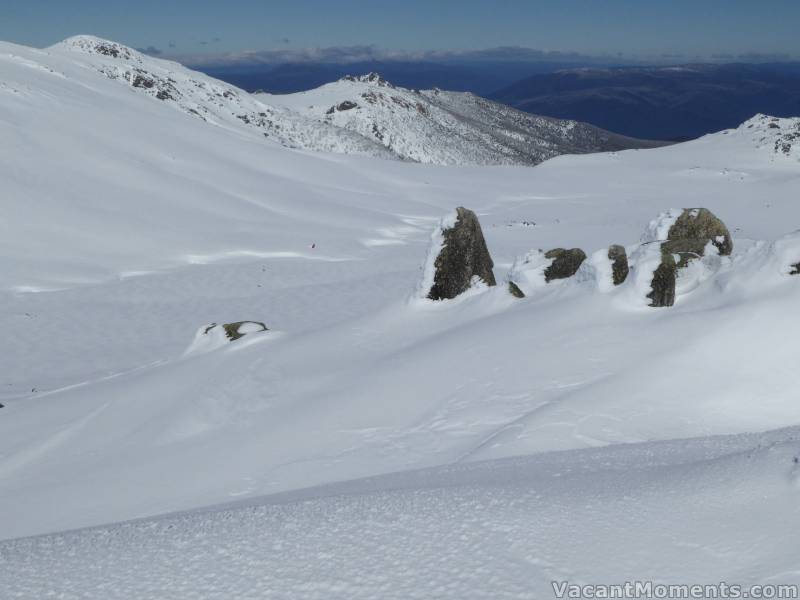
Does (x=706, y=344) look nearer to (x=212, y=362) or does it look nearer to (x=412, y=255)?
(x=212, y=362)

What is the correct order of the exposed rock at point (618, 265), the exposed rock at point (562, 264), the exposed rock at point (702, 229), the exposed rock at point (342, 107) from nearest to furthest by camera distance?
the exposed rock at point (618, 265), the exposed rock at point (702, 229), the exposed rock at point (562, 264), the exposed rock at point (342, 107)

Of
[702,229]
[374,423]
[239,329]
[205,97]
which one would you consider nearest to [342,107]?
[205,97]

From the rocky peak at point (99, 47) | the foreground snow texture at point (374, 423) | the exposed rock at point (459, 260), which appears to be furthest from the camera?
the rocky peak at point (99, 47)

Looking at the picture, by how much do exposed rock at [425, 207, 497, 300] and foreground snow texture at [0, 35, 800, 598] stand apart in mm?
732

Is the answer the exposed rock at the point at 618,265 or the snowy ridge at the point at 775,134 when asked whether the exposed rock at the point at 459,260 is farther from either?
the snowy ridge at the point at 775,134

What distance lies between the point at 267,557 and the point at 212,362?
12936 mm

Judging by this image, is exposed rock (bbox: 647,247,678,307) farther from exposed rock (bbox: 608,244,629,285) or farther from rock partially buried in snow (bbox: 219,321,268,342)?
rock partially buried in snow (bbox: 219,321,268,342)

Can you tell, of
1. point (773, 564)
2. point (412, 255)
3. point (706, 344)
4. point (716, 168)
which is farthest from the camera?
point (716, 168)

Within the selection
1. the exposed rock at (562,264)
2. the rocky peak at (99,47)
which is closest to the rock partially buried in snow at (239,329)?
the exposed rock at (562,264)

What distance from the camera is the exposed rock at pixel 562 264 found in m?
17.5

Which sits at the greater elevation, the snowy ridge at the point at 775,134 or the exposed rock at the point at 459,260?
the snowy ridge at the point at 775,134

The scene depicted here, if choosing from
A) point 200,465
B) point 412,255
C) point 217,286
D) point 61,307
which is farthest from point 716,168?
point 200,465

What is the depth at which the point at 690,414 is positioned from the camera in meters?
9.60

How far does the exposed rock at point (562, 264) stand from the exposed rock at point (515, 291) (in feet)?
2.69
